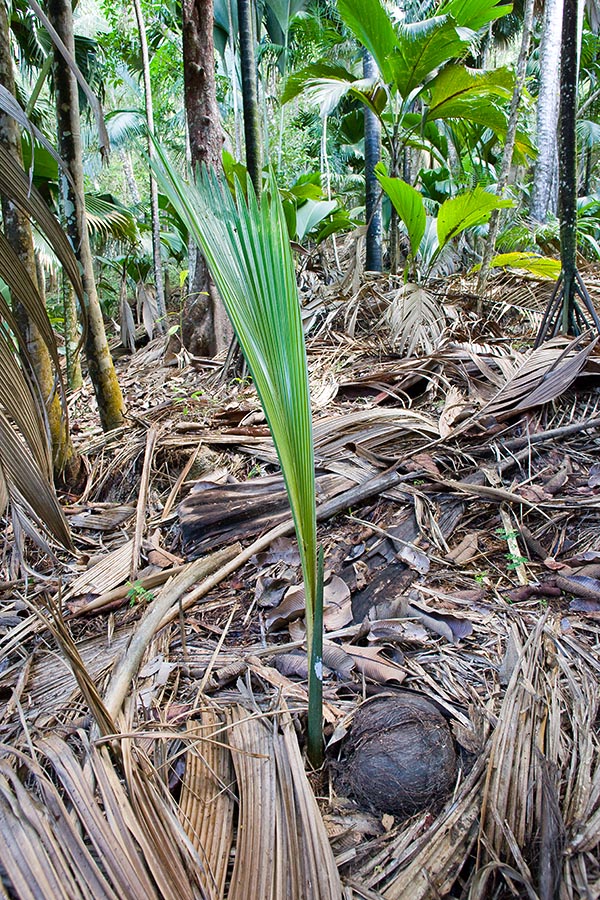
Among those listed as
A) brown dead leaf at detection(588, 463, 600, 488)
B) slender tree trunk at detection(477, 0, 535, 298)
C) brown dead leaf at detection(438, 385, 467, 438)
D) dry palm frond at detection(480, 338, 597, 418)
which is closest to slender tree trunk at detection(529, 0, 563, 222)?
slender tree trunk at detection(477, 0, 535, 298)

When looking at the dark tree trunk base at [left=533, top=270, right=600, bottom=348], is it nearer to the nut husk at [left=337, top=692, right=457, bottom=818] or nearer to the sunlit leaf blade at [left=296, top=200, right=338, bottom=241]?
the nut husk at [left=337, top=692, right=457, bottom=818]

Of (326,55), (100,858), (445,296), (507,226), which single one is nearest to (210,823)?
(100,858)

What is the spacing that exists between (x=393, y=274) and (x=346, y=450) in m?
2.33

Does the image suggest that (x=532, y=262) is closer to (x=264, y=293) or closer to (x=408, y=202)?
(x=408, y=202)

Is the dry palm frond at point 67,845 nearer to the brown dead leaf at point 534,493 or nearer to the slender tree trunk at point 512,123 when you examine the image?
the brown dead leaf at point 534,493

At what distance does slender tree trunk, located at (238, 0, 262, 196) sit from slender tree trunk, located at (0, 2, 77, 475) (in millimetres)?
1192

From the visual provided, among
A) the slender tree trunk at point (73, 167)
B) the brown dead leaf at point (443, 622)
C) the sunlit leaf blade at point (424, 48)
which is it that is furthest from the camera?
the sunlit leaf blade at point (424, 48)

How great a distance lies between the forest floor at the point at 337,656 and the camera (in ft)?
2.47

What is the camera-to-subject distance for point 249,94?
9.41ft

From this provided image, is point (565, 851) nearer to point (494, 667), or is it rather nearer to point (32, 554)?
point (494, 667)

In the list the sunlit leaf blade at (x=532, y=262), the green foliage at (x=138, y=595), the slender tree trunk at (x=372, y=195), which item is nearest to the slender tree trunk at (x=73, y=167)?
the green foliage at (x=138, y=595)

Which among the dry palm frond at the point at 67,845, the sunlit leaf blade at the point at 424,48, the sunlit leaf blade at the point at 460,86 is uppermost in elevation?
the sunlit leaf blade at the point at 424,48

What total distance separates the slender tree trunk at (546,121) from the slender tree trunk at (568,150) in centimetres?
560

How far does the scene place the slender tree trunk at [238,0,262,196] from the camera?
2.82 metres
